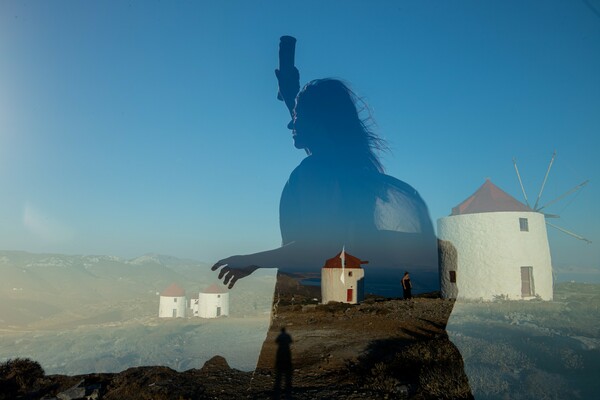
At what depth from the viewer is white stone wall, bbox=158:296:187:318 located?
27.5 meters

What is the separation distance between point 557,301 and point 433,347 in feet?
26.6

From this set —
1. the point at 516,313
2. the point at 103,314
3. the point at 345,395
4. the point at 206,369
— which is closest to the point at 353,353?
the point at 345,395

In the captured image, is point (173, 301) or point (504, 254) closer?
point (504, 254)

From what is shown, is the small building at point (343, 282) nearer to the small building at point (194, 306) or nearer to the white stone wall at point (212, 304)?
the white stone wall at point (212, 304)

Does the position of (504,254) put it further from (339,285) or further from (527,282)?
(339,285)

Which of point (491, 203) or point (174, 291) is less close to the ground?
point (491, 203)

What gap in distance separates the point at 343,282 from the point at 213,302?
18.3 metres

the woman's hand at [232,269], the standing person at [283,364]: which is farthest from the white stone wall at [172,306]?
the woman's hand at [232,269]

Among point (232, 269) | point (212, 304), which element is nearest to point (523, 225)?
point (232, 269)

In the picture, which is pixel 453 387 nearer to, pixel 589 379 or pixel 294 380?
pixel 589 379

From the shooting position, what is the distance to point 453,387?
3.90 meters

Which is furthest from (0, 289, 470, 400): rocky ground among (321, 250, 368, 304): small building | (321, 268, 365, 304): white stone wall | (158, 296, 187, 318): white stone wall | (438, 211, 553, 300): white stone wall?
(158, 296, 187, 318): white stone wall

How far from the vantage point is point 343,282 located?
15.6 meters

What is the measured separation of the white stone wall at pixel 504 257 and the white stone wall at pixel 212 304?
74.8 ft
